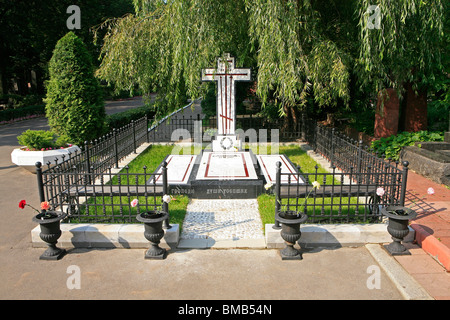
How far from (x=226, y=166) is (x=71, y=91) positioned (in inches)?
290

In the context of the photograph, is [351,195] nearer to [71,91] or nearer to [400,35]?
[400,35]

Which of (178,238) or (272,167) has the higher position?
(272,167)

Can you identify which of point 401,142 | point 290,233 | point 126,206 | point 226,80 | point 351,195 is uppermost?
point 226,80

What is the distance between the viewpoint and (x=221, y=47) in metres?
10.4

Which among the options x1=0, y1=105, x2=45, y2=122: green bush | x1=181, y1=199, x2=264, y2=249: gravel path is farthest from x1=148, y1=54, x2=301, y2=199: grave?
x1=0, y1=105, x2=45, y2=122: green bush

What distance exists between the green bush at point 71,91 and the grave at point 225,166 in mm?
4453

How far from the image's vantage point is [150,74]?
11.2 m

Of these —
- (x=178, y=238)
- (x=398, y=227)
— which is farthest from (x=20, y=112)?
Result: (x=398, y=227)

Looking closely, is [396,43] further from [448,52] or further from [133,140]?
[133,140]

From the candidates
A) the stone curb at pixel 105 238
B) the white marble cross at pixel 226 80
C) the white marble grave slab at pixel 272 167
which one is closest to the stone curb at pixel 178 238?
the stone curb at pixel 105 238

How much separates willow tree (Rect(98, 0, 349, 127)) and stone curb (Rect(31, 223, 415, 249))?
392 centimetres
